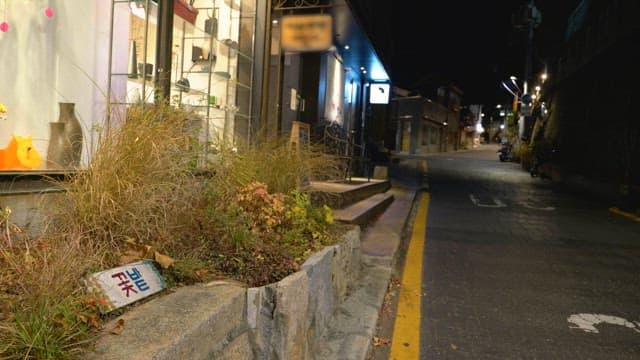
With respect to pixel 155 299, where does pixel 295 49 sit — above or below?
above

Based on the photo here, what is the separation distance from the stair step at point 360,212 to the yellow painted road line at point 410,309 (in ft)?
2.68

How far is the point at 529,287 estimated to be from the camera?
5.69m

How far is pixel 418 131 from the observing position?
48.5 m

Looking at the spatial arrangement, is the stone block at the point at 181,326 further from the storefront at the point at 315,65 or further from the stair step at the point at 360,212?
the storefront at the point at 315,65

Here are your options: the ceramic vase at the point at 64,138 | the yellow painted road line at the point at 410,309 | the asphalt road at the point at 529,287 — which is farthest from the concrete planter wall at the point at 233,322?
the ceramic vase at the point at 64,138

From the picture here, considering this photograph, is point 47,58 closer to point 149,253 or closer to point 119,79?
point 119,79

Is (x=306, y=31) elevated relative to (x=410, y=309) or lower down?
elevated

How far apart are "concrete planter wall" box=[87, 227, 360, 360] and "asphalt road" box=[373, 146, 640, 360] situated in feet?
3.12

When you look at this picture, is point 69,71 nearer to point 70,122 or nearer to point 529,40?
point 70,122

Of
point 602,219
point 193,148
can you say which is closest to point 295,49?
point 602,219

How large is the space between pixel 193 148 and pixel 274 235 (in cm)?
95

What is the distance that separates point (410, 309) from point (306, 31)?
25.2ft

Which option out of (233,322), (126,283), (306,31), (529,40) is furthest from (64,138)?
(529,40)

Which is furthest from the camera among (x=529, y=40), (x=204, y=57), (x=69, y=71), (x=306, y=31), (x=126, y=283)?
(x=529, y=40)
